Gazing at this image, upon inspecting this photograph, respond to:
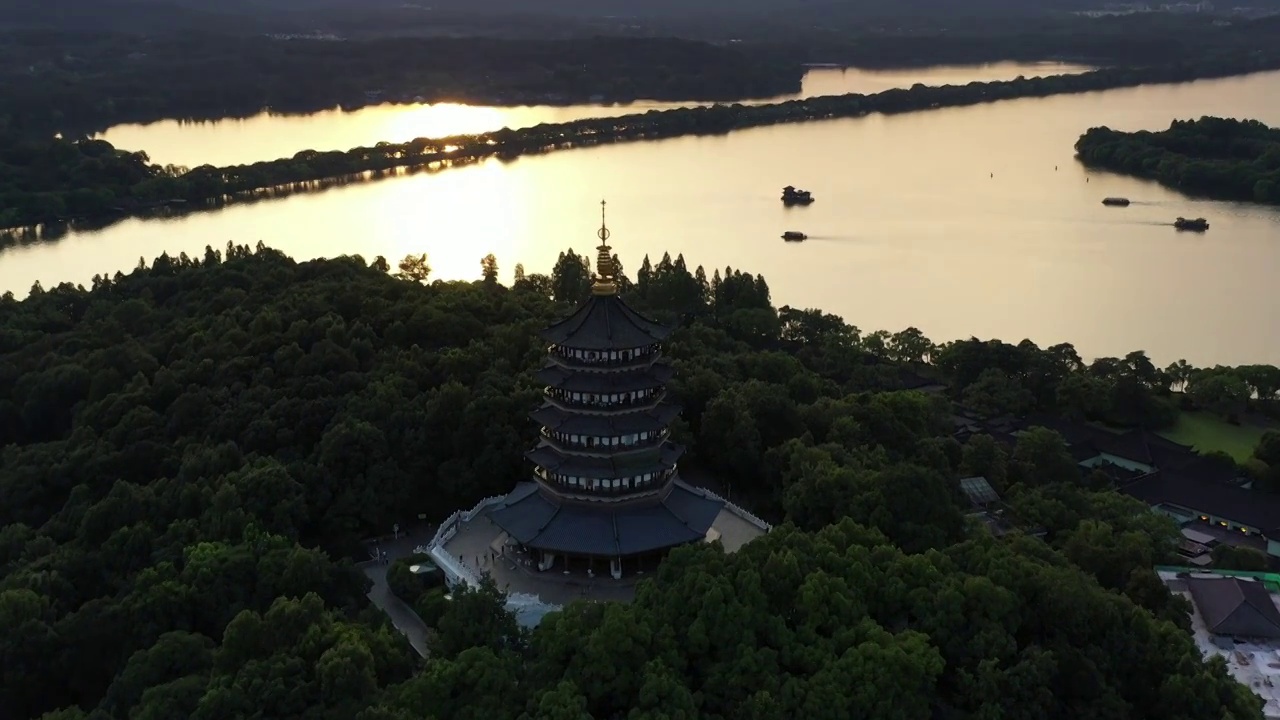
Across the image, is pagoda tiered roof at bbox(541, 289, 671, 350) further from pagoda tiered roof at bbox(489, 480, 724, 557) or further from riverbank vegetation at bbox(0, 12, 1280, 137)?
riverbank vegetation at bbox(0, 12, 1280, 137)

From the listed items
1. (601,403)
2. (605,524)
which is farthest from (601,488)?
(601,403)

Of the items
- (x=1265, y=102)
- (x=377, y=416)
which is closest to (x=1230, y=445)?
(x=377, y=416)

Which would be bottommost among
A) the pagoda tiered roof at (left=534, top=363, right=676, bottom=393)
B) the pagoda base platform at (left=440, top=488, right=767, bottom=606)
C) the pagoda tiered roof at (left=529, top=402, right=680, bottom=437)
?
the pagoda base platform at (left=440, top=488, right=767, bottom=606)

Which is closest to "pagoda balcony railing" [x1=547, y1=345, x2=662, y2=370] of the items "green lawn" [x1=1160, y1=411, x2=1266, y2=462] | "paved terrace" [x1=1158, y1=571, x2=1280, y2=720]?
"paved terrace" [x1=1158, y1=571, x2=1280, y2=720]

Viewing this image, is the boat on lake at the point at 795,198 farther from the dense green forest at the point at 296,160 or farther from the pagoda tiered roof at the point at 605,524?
the pagoda tiered roof at the point at 605,524

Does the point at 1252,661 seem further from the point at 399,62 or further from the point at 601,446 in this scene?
the point at 399,62

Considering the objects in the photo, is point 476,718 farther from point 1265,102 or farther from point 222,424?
point 1265,102
